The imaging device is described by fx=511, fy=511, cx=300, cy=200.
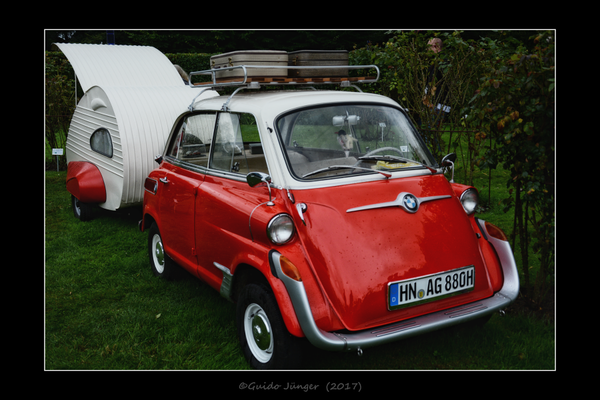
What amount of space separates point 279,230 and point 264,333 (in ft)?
2.53

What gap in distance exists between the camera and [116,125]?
7.31 metres

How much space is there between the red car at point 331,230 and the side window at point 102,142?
3277mm

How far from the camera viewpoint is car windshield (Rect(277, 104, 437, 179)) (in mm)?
4066

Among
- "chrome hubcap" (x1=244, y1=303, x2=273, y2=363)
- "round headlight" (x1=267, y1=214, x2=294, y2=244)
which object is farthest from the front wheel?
"round headlight" (x1=267, y1=214, x2=294, y2=244)

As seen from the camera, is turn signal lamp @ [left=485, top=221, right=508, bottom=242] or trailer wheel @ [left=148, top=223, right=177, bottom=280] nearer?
turn signal lamp @ [left=485, top=221, right=508, bottom=242]

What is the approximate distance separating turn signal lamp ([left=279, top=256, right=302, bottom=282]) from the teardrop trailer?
14.8 feet

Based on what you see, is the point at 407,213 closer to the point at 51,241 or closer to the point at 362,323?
the point at 362,323

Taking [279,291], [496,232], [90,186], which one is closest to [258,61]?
[279,291]

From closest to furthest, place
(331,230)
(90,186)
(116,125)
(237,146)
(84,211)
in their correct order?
(331,230) < (237,146) < (116,125) < (90,186) < (84,211)

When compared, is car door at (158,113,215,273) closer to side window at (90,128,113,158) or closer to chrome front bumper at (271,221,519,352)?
chrome front bumper at (271,221,519,352)

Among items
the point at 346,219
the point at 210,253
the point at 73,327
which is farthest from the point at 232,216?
the point at 73,327

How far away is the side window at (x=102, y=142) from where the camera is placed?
7551 mm

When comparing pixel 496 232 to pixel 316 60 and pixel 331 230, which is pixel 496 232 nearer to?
pixel 331 230

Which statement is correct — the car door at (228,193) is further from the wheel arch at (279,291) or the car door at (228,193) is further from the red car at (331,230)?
the wheel arch at (279,291)
